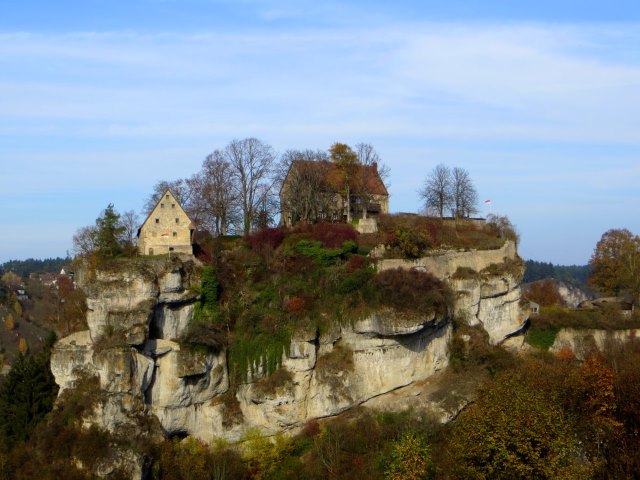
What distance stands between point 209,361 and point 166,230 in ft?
23.5

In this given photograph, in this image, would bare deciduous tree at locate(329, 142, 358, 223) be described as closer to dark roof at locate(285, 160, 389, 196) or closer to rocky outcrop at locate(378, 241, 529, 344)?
dark roof at locate(285, 160, 389, 196)

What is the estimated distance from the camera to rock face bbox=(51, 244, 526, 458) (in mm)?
39344

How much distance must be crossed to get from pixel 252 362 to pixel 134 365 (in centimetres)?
581

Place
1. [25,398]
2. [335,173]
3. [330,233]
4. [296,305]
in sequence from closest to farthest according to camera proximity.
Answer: [296,305], [25,398], [330,233], [335,173]

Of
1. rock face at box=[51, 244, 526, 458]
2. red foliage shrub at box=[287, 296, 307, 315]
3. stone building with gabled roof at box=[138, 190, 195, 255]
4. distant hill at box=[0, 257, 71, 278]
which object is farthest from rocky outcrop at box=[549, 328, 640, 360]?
distant hill at box=[0, 257, 71, 278]

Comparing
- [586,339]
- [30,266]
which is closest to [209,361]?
[586,339]

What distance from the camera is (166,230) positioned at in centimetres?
4266

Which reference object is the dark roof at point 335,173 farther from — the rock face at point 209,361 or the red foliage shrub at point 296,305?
the rock face at point 209,361

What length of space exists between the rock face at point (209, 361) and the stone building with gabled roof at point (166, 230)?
1.56 m

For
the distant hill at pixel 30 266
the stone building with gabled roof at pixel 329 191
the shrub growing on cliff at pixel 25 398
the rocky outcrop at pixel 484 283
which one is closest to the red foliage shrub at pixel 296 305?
the rocky outcrop at pixel 484 283

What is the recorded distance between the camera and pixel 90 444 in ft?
121

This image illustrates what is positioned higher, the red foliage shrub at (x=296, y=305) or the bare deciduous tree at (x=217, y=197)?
the bare deciduous tree at (x=217, y=197)

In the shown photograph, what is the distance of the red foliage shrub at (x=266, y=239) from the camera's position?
44.2 m

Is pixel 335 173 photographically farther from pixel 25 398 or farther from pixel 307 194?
pixel 25 398
